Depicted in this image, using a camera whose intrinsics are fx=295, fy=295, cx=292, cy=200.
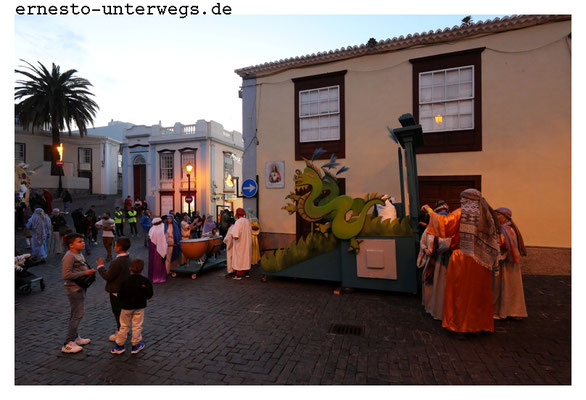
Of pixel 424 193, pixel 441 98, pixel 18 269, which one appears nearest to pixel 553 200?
pixel 424 193

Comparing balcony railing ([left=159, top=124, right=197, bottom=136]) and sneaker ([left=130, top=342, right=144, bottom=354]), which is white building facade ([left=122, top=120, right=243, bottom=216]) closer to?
balcony railing ([left=159, top=124, right=197, bottom=136])

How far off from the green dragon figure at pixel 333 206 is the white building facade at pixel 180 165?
1612 centimetres

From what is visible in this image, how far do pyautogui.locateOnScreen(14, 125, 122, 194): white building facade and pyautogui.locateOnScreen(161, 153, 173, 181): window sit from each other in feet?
32.6

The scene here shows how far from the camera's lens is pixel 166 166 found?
24172 millimetres

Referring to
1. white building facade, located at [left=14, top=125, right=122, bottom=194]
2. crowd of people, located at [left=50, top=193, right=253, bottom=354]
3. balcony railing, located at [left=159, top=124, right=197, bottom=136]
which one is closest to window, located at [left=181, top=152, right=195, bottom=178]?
balcony railing, located at [left=159, top=124, right=197, bottom=136]

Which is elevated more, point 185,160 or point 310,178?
point 185,160

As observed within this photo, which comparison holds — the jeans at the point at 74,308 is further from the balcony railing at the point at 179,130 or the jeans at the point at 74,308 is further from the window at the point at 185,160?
the balcony railing at the point at 179,130

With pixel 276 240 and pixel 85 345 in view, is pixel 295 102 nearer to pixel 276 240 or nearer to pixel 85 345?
pixel 276 240

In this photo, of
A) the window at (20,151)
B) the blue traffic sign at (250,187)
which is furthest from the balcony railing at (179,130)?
the blue traffic sign at (250,187)

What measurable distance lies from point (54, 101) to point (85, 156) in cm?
763

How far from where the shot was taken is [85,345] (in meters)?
4.21

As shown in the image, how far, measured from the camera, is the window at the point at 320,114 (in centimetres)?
1030

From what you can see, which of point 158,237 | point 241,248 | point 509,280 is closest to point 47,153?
point 158,237

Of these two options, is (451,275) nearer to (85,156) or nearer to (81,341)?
(81,341)
